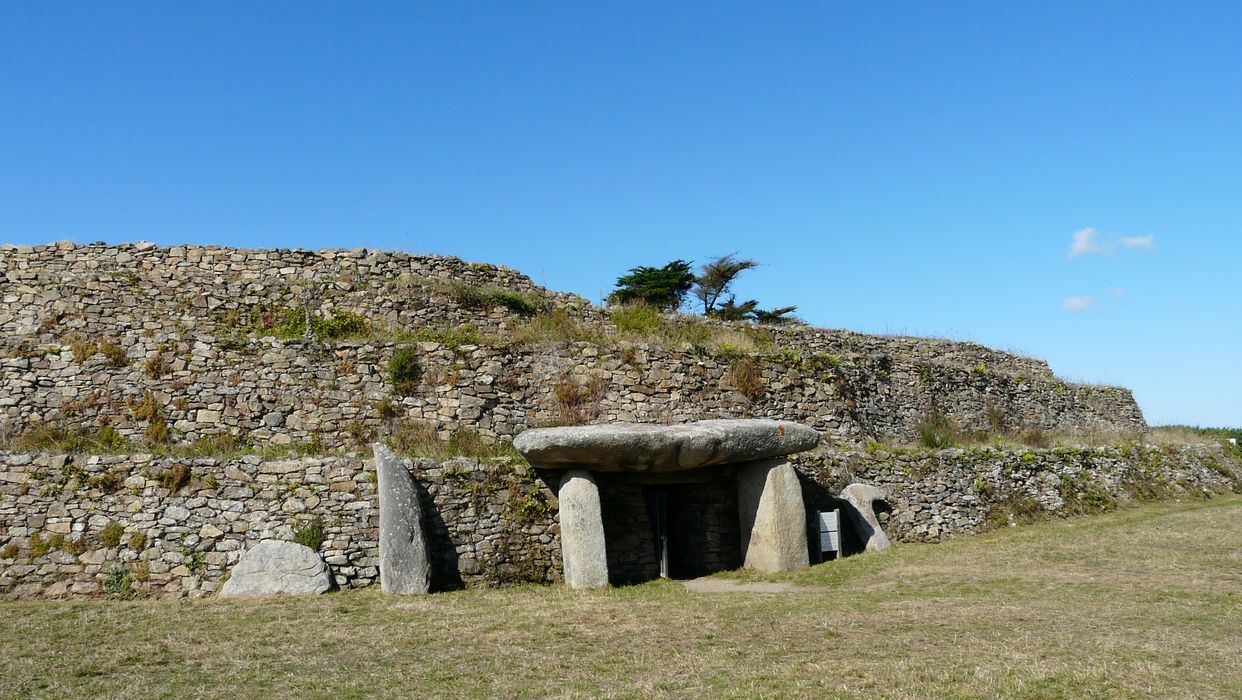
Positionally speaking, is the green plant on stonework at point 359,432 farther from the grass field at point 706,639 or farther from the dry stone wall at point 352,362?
the grass field at point 706,639

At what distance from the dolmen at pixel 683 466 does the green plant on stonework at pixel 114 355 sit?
816 centimetres

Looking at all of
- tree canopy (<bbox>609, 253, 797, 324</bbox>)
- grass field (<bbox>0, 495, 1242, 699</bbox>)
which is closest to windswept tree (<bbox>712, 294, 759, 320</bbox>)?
tree canopy (<bbox>609, 253, 797, 324</bbox>)

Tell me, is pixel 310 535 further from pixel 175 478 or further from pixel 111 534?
pixel 111 534

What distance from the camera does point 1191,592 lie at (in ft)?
39.5

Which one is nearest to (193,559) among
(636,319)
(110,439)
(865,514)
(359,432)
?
(110,439)

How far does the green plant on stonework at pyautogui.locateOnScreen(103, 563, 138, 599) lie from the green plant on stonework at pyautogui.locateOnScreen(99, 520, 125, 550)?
352 millimetres

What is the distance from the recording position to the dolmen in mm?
14117

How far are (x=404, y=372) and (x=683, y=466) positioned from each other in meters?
5.96

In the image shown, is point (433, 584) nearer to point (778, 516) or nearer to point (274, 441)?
point (274, 441)

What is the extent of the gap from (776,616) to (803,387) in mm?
9103

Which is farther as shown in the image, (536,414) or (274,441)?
(536,414)

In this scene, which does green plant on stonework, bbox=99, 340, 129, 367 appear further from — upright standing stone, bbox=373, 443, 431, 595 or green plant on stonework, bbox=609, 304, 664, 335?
green plant on stonework, bbox=609, 304, 664, 335

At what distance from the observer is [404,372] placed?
57.7ft

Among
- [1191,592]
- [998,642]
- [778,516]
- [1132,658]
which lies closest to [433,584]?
[778,516]
